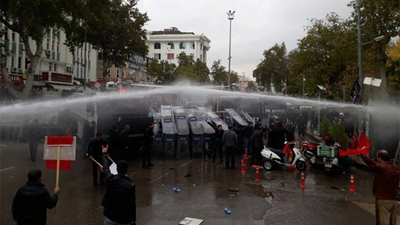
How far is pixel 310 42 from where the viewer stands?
28.9m

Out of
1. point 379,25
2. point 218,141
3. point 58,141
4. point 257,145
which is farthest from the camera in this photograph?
point 379,25

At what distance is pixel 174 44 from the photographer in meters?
101

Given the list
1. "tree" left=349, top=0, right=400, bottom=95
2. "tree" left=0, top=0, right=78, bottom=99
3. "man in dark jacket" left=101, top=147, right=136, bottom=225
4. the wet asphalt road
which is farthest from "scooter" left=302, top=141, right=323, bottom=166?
"tree" left=0, top=0, right=78, bottom=99

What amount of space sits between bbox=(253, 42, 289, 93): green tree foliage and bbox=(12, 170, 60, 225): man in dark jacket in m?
54.1

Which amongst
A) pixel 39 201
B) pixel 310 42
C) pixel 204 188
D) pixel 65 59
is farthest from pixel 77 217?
pixel 65 59

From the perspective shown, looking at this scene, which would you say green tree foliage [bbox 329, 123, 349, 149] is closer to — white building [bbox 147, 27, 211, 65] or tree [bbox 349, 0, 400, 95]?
tree [bbox 349, 0, 400, 95]

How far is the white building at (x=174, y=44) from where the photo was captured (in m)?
99.3

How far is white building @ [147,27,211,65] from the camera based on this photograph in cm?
9935

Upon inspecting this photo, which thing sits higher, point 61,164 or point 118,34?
point 118,34

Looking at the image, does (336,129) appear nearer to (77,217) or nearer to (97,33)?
(77,217)

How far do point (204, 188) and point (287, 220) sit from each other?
11.0 ft

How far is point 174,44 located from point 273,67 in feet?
159

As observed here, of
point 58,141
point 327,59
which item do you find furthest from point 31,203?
point 327,59

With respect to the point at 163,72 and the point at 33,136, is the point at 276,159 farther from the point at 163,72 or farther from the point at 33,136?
the point at 163,72
